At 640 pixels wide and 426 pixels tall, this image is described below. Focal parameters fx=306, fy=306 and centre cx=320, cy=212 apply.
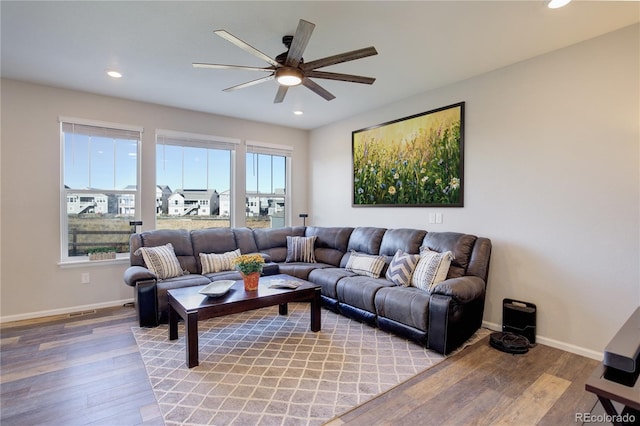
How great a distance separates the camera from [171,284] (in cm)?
339

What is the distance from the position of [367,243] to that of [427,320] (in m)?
1.58

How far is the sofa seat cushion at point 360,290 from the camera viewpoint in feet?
10.6

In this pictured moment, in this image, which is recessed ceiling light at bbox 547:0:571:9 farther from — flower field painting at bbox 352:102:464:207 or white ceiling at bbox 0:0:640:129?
flower field painting at bbox 352:102:464:207

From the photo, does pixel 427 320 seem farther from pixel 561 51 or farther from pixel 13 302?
pixel 13 302

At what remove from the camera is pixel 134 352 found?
8.98 feet

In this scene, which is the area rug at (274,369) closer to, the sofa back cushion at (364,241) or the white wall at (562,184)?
the white wall at (562,184)

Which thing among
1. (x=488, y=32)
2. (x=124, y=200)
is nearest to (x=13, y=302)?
(x=124, y=200)

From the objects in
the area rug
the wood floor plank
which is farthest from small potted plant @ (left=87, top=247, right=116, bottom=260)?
the wood floor plank

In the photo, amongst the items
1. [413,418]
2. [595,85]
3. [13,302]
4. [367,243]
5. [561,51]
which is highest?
[561,51]

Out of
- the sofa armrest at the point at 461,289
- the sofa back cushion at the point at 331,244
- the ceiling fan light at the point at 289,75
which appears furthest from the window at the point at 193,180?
the sofa armrest at the point at 461,289

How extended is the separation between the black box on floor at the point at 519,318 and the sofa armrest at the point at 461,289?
43 cm

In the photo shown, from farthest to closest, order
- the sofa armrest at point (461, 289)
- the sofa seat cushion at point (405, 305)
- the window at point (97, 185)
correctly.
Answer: the window at point (97, 185)
the sofa seat cushion at point (405, 305)
the sofa armrest at point (461, 289)

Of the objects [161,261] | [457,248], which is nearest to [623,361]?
[457,248]

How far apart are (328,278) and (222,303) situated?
4.85 ft
